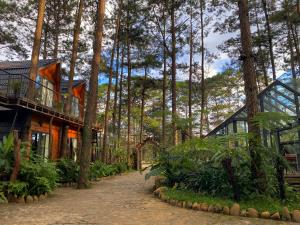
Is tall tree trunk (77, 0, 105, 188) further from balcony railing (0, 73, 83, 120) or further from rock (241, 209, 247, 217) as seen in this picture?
rock (241, 209, 247, 217)

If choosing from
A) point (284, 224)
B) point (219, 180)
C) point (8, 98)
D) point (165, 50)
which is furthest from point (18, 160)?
point (165, 50)

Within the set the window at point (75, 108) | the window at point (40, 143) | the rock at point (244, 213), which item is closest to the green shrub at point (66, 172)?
the window at point (40, 143)

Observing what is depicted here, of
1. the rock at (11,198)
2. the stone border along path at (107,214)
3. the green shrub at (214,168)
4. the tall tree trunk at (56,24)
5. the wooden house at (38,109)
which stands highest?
the tall tree trunk at (56,24)

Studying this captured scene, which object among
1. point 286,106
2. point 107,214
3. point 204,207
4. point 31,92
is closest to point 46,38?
point 31,92

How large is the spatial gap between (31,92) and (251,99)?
8836mm

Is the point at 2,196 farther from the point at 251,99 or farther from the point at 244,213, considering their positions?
the point at 251,99

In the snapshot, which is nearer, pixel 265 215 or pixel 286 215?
pixel 286 215

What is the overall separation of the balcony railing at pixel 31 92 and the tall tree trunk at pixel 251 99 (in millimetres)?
7687

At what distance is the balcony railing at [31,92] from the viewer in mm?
10977

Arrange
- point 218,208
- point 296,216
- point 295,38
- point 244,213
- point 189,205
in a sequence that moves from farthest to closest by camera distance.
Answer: point 295,38 → point 189,205 → point 218,208 → point 244,213 → point 296,216

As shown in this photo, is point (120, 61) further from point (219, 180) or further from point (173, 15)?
point (219, 180)

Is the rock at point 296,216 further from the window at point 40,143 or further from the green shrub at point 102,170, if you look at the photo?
the window at point 40,143

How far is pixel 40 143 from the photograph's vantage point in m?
13.9

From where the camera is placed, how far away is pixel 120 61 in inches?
892
